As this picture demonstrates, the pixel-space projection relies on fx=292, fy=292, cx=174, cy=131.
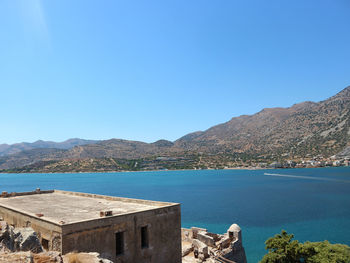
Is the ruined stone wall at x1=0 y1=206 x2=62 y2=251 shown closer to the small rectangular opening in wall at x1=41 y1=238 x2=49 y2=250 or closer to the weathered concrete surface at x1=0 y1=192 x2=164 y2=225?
the small rectangular opening in wall at x1=41 y1=238 x2=49 y2=250

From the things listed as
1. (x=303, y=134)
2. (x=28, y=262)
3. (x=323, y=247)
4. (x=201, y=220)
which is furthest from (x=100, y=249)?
(x=303, y=134)

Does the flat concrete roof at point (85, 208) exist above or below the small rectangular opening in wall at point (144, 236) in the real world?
above

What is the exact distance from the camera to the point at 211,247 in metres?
24.0

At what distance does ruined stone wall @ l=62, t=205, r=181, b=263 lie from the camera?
13.2m

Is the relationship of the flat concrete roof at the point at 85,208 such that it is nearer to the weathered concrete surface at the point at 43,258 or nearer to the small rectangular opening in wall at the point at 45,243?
the small rectangular opening in wall at the point at 45,243

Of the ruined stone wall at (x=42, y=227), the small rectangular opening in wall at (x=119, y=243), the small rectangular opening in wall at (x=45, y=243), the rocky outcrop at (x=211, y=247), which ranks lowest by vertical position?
the rocky outcrop at (x=211, y=247)

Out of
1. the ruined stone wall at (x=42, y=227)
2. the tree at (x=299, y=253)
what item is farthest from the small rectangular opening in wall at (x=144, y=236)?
the tree at (x=299, y=253)

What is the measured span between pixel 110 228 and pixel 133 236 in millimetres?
1626

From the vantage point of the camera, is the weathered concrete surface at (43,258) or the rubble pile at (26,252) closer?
the weathered concrete surface at (43,258)

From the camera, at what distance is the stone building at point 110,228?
43.1 ft

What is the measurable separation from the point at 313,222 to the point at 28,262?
4927 cm

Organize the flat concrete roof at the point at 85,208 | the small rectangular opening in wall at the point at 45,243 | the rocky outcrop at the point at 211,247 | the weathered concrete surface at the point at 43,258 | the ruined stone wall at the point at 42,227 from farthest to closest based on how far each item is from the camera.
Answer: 1. the rocky outcrop at the point at 211,247
2. the flat concrete roof at the point at 85,208
3. the small rectangular opening in wall at the point at 45,243
4. the ruined stone wall at the point at 42,227
5. the weathered concrete surface at the point at 43,258

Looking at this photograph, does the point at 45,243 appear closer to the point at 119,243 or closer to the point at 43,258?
the point at 119,243

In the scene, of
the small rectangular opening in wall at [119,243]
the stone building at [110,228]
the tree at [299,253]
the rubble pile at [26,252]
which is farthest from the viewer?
the tree at [299,253]
